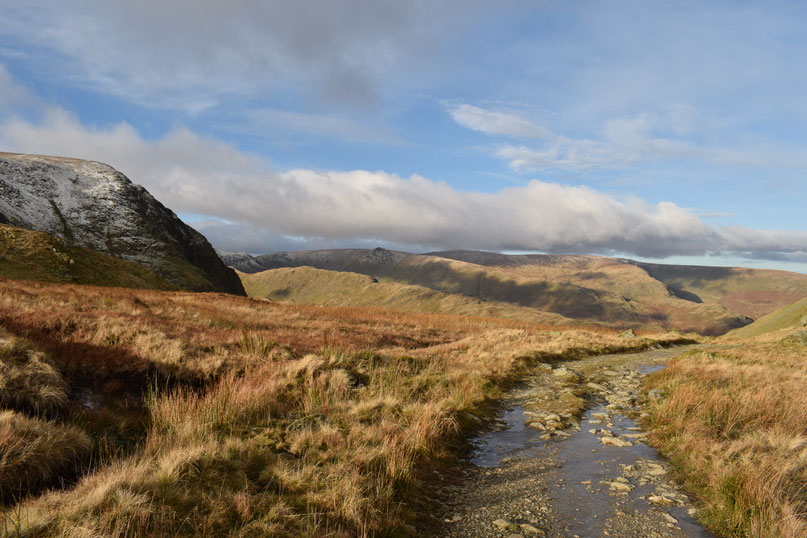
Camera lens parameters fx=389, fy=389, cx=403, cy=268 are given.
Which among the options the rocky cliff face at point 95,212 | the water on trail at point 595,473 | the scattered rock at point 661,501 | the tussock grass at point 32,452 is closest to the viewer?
the tussock grass at point 32,452

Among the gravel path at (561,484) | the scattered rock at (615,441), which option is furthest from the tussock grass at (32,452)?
the scattered rock at (615,441)

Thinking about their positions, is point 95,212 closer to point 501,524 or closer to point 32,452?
point 32,452

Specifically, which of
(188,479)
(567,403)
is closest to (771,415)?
(567,403)

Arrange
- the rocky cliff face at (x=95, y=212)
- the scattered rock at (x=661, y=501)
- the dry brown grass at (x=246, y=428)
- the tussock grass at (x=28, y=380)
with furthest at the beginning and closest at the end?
the rocky cliff face at (x=95, y=212)
the tussock grass at (x=28, y=380)
the scattered rock at (x=661, y=501)
the dry brown grass at (x=246, y=428)

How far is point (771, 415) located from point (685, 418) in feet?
6.48

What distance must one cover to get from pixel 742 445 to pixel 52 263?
62382 mm

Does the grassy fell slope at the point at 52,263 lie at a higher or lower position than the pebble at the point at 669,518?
higher

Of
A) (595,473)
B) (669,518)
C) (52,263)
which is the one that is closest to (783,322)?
(595,473)

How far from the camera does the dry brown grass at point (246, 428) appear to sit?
5012 millimetres

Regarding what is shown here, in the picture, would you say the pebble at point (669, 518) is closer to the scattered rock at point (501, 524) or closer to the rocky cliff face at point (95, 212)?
the scattered rock at point (501, 524)

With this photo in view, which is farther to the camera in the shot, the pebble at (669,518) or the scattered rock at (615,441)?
the scattered rock at (615,441)

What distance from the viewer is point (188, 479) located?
5840 mm

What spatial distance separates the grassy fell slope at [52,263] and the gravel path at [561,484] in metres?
52.2

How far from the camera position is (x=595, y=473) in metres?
8.20
